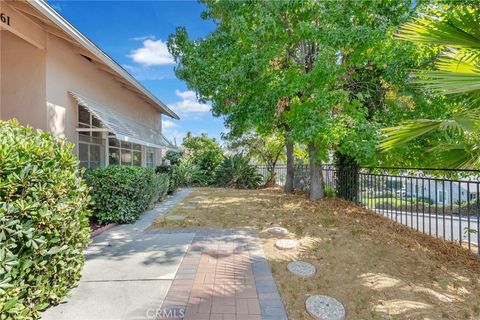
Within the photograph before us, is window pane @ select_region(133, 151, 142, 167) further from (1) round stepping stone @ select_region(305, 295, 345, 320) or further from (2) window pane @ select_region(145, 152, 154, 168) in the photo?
(1) round stepping stone @ select_region(305, 295, 345, 320)

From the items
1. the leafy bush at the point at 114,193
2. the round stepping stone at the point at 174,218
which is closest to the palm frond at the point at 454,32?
the round stepping stone at the point at 174,218

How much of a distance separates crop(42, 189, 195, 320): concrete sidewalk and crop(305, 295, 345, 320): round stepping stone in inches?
80.5

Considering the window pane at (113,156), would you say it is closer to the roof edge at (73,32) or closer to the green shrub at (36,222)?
the roof edge at (73,32)

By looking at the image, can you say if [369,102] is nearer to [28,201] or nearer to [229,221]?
[229,221]

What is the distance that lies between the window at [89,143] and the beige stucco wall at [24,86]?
65.6 inches

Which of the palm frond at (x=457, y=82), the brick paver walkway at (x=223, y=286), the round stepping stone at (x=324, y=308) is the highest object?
the palm frond at (x=457, y=82)

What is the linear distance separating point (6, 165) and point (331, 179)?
12.2m

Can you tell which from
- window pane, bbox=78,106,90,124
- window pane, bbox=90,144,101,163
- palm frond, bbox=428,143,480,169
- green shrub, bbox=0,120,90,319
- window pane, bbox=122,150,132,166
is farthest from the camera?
window pane, bbox=122,150,132,166

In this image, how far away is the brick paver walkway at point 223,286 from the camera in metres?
3.57

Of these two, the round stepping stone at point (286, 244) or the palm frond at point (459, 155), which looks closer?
the palm frond at point (459, 155)

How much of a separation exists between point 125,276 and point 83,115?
6716mm

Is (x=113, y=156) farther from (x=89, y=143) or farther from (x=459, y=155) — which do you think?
(x=459, y=155)

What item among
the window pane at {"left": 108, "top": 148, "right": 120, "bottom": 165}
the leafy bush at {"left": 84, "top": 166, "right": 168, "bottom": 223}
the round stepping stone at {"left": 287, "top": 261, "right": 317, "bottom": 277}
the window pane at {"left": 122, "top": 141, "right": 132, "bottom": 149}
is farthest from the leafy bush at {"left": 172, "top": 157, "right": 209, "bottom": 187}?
the round stepping stone at {"left": 287, "top": 261, "right": 317, "bottom": 277}

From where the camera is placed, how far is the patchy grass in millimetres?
3785
